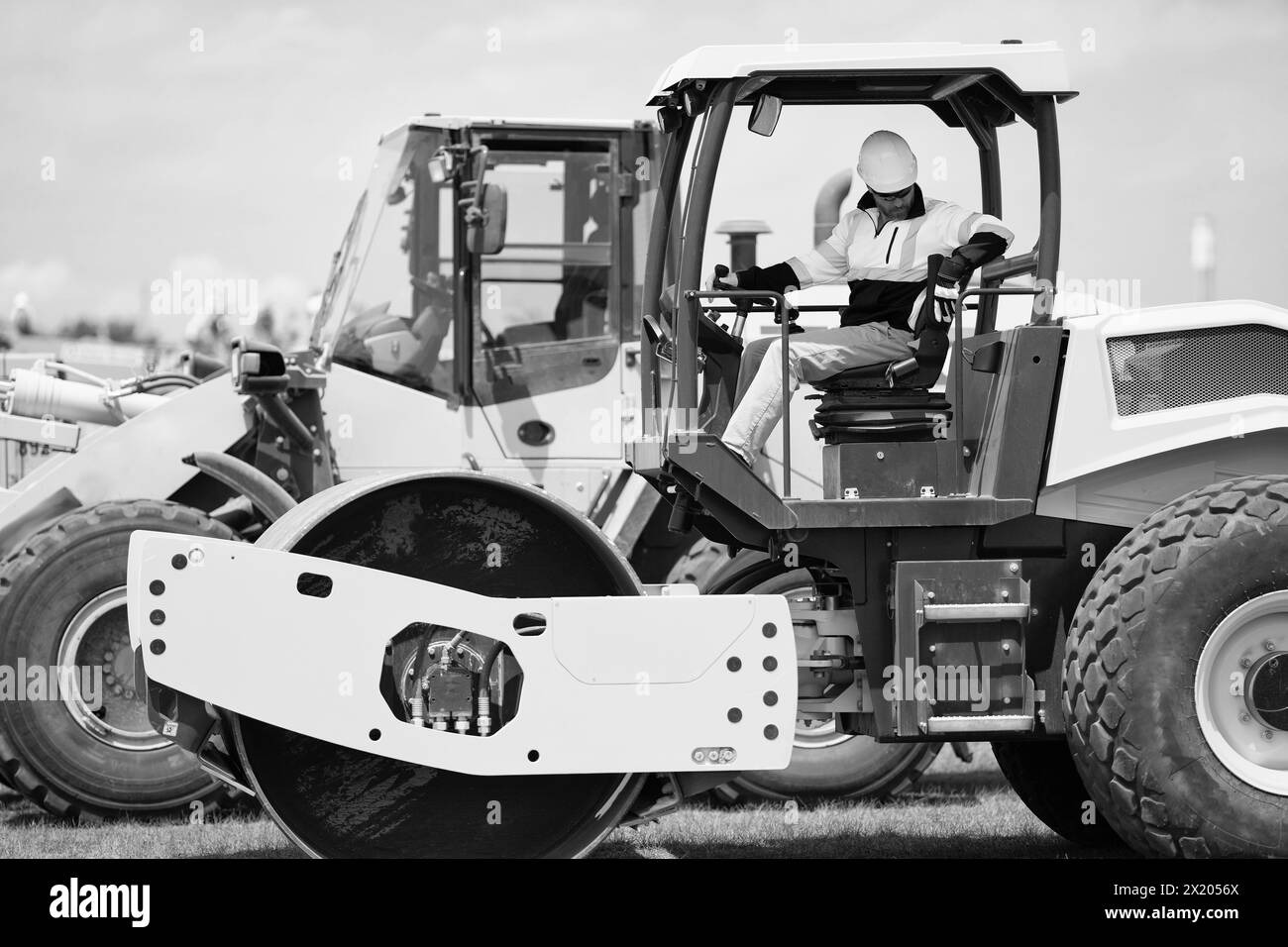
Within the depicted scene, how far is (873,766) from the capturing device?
848 centimetres

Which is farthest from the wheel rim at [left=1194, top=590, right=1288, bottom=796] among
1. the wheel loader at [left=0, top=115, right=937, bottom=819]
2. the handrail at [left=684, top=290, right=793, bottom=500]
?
the wheel loader at [left=0, top=115, right=937, bottom=819]

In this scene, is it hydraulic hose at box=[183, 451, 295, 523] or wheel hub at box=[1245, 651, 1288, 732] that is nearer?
wheel hub at box=[1245, 651, 1288, 732]

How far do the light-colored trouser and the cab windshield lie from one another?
3.80 m

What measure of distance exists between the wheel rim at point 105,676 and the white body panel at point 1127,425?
443 cm

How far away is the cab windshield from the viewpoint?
30.9ft

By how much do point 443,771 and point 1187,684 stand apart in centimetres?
257

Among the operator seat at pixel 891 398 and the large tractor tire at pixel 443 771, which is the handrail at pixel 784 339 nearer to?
the operator seat at pixel 891 398

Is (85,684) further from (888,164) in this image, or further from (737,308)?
(888,164)

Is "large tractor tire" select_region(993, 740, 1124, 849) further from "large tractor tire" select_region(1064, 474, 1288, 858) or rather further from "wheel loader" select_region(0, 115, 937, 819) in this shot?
"wheel loader" select_region(0, 115, 937, 819)

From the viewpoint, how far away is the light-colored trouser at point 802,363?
5.80 meters
